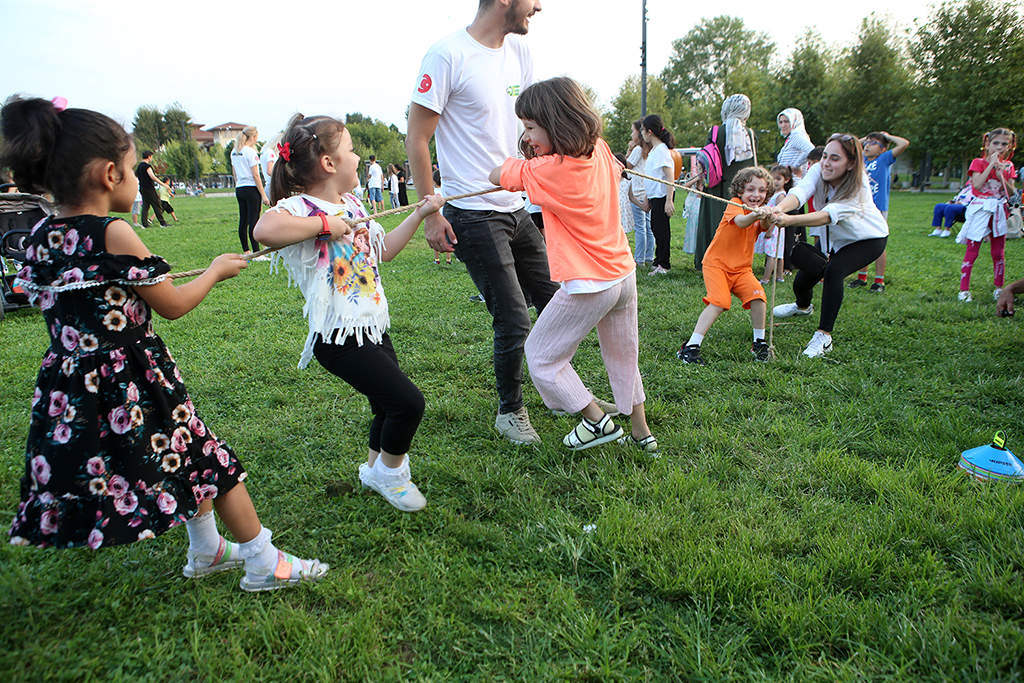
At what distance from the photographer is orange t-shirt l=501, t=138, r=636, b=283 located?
2785 millimetres

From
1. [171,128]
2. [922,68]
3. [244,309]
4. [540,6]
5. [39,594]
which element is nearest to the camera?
[39,594]

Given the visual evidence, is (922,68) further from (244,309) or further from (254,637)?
(254,637)

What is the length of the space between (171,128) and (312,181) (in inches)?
4907

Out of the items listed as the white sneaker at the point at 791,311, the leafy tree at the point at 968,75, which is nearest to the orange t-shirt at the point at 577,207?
the white sneaker at the point at 791,311

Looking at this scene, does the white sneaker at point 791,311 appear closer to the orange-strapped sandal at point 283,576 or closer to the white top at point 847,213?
the white top at point 847,213

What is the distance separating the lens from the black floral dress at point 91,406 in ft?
6.43

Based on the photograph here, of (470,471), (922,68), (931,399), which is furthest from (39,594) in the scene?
(922,68)

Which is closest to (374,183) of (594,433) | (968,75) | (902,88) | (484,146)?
(484,146)

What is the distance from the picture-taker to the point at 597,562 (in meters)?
2.46

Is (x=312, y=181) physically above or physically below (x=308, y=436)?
above

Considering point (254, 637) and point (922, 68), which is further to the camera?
point (922, 68)

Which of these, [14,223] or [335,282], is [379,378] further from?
[14,223]

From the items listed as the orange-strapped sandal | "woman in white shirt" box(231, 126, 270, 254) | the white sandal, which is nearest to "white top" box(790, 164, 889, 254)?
the white sandal

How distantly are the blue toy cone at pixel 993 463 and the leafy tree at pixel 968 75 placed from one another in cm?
3510
